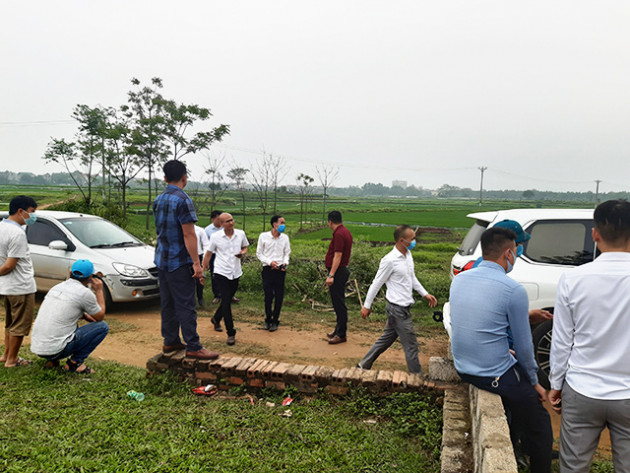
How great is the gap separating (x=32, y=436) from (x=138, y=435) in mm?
714

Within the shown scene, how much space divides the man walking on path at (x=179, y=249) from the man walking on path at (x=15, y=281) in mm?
1589

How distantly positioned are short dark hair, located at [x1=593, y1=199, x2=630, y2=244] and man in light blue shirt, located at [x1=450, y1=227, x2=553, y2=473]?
538 millimetres

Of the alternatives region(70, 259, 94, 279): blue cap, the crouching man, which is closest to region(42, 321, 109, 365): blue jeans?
the crouching man

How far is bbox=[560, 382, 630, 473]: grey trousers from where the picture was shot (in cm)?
203

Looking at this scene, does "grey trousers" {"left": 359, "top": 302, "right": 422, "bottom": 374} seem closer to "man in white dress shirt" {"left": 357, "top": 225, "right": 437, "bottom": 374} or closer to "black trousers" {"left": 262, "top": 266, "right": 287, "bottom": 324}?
"man in white dress shirt" {"left": 357, "top": 225, "right": 437, "bottom": 374}

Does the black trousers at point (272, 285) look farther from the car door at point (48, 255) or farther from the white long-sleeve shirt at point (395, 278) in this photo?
the car door at point (48, 255)

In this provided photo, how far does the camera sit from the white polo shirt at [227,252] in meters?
5.76

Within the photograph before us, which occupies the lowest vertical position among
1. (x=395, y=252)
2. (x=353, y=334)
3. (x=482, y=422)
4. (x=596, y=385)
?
(x=353, y=334)

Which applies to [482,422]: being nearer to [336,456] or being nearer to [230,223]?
[336,456]

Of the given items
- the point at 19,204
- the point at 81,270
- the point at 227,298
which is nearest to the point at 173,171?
the point at 81,270

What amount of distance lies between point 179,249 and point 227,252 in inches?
76.2

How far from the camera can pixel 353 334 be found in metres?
6.43

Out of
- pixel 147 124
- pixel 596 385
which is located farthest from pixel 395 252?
pixel 147 124

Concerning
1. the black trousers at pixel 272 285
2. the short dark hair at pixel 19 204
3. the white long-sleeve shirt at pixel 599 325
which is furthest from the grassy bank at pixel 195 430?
the black trousers at pixel 272 285
